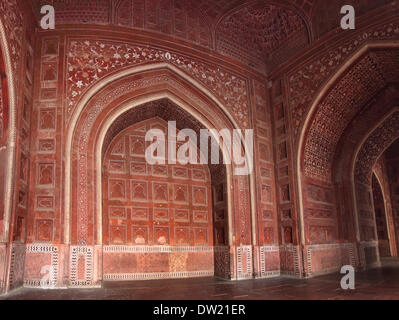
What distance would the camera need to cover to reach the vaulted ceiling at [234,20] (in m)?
8.93

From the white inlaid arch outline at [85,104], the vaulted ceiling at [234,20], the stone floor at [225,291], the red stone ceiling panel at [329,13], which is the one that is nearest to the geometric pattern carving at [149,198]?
the white inlaid arch outline at [85,104]

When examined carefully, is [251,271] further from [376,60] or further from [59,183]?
[376,60]

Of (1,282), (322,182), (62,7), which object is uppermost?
(62,7)

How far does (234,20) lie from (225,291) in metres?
7.45

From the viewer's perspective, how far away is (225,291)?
704cm

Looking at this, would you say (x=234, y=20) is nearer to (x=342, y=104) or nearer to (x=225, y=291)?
(x=342, y=104)

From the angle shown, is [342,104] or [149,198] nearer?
[149,198]

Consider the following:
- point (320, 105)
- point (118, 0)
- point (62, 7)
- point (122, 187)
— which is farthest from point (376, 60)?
point (62, 7)

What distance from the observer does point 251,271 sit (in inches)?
375

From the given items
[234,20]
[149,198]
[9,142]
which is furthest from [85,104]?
[234,20]

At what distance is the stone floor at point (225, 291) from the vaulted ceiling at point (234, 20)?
6110 mm
